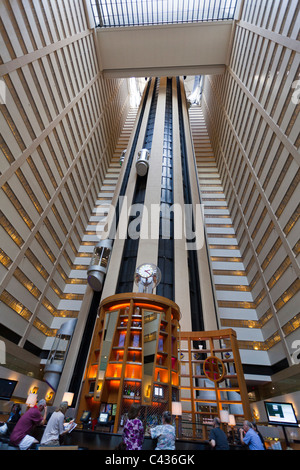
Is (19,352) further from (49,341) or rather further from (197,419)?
(197,419)

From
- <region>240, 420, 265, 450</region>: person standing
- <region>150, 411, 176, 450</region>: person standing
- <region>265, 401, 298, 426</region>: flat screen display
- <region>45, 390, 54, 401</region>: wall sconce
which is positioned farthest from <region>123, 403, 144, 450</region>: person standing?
<region>45, 390, 54, 401</region>: wall sconce

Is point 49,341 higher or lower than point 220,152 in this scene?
lower

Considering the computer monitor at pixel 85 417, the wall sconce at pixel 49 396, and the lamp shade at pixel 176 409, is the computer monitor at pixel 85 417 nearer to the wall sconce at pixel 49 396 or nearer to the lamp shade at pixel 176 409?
the lamp shade at pixel 176 409

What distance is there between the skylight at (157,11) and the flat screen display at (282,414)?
43879 millimetres

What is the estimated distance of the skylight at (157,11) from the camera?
112 ft

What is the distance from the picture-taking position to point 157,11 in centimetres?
3488

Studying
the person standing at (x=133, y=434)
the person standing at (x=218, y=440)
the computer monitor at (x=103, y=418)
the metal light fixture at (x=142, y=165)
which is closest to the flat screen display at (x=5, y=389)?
the computer monitor at (x=103, y=418)

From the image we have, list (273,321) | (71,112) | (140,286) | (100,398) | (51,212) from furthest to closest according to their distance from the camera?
(71,112) → (51,212) → (273,321) → (140,286) → (100,398)

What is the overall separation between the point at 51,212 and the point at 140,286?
16330 mm

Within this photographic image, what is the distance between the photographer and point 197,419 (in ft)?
45.0

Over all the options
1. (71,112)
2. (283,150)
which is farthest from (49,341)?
(283,150)

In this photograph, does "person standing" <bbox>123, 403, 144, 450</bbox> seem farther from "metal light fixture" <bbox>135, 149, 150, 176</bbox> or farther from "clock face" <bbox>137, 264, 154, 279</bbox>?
"metal light fixture" <bbox>135, 149, 150, 176</bbox>

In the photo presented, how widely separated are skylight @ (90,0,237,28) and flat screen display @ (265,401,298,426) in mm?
43879

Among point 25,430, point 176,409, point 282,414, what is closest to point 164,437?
point 25,430
